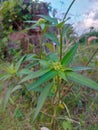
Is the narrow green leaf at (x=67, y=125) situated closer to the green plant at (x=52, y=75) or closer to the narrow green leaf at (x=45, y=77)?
the green plant at (x=52, y=75)

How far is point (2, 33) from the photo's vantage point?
3.62m

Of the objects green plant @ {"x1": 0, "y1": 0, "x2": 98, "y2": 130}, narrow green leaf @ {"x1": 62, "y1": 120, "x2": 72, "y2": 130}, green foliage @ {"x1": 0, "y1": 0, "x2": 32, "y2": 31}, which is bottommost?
narrow green leaf @ {"x1": 62, "y1": 120, "x2": 72, "y2": 130}

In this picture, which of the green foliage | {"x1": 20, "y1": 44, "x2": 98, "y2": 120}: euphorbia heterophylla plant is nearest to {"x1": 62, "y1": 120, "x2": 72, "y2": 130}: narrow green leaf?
{"x1": 20, "y1": 44, "x2": 98, "y2": 120}: euphorbia heterophylla plant

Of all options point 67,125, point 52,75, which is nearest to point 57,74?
point 52,75

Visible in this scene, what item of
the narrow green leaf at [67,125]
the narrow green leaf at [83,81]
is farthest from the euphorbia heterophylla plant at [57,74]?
the narrow green leaf at [67,125]

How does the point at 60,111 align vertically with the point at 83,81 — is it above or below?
below

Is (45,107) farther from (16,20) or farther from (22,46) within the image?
(16,20)

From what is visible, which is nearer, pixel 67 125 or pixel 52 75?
pixel 52 75

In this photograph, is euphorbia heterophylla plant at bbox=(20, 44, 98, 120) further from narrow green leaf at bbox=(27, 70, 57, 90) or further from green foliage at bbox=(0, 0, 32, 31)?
green foliage at bbox=(0, 0, 32, 31)

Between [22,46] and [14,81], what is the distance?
153 cm

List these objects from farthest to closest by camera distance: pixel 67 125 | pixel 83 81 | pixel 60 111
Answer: pixel 60 111
pixel 67 125
pixel 83 81

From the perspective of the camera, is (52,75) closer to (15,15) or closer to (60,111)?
(60,111)

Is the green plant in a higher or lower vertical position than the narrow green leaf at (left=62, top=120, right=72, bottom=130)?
higher

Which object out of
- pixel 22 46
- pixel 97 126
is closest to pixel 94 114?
pixel 97 126
